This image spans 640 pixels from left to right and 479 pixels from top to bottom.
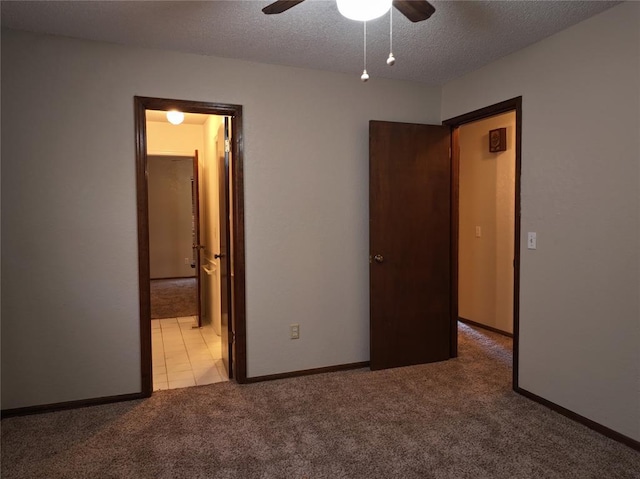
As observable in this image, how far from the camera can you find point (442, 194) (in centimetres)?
365

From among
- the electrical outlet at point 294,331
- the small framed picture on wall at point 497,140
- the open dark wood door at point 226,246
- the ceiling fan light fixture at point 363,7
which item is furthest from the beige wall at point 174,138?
the ceiling fan light fixture at point 363,7

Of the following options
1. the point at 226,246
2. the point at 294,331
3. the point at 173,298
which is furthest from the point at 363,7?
the point at 173,298

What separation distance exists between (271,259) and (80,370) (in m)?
1.43

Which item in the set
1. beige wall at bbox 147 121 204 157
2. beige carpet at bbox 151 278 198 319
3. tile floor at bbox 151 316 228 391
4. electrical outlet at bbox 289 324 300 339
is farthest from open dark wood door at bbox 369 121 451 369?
beige carpet at bbox 151 278 198 319

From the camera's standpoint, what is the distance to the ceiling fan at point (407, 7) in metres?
1.81

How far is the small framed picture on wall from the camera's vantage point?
4348mm

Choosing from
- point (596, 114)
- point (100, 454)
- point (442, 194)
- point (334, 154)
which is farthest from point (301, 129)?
point (100, 454)

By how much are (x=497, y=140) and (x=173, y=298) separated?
15.7ft

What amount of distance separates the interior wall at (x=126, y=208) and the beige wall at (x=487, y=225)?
1.50 m

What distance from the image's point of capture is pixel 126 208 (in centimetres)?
290

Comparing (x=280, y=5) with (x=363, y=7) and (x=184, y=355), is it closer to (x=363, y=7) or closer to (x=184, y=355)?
(x=363, y=7)

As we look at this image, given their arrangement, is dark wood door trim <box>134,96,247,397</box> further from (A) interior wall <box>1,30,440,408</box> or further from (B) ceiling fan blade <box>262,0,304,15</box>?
(B) ceiling fan blade <box>262,0,304,15</box>

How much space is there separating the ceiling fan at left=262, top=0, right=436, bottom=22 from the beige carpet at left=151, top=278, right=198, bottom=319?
4.29 meters

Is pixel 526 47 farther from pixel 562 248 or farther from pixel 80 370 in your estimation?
pixel 80 370
